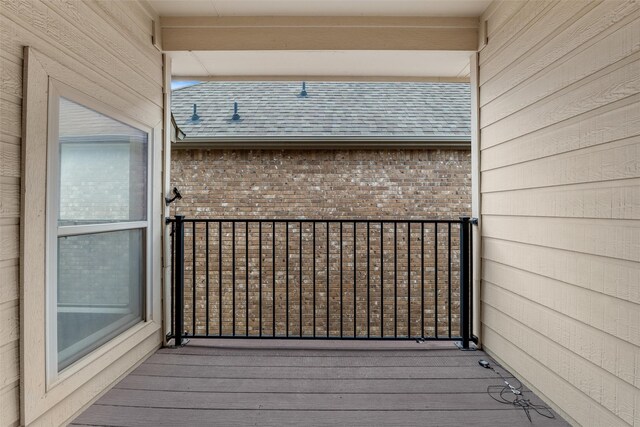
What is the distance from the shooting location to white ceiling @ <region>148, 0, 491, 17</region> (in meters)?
2.32

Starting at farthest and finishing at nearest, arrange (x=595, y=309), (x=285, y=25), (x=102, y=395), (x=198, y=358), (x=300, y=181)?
(x=300, y=181), (x=285, y=25), (x=198, y=358), (x=102, y=395), (x=595, y=309)

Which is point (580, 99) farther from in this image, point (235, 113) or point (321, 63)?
point (235, 113)

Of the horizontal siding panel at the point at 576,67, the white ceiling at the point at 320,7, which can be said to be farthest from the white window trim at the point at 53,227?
the horizontal siding panel at the point at 576,67

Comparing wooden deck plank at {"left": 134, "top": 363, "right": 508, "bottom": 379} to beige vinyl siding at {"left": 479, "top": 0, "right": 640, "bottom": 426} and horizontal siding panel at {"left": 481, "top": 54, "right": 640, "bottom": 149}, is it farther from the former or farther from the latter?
horizontal siding panel at {"left": 481, "top": 54, "right": 640, "bottom": 149}

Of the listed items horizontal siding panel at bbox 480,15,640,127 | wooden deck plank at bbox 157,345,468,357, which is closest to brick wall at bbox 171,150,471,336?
wooden deck plank at bbox 157,345,468,357

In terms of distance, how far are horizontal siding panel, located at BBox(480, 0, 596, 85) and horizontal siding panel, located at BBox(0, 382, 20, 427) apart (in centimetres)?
273

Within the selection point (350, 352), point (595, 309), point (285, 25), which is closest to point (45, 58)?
point (285, 25)

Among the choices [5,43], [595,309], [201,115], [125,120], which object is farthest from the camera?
[201,115]

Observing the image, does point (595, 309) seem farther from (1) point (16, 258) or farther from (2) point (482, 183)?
(1) point (16, 258)

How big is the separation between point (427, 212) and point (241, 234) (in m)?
2.61

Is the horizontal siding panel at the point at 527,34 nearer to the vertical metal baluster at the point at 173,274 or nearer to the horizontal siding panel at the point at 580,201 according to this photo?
the horizontal siding panel at the point at 580,201

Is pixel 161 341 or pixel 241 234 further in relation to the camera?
pixel 241 234

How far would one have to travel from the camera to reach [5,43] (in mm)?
1310

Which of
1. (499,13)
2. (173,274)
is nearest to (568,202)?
(499,13)
